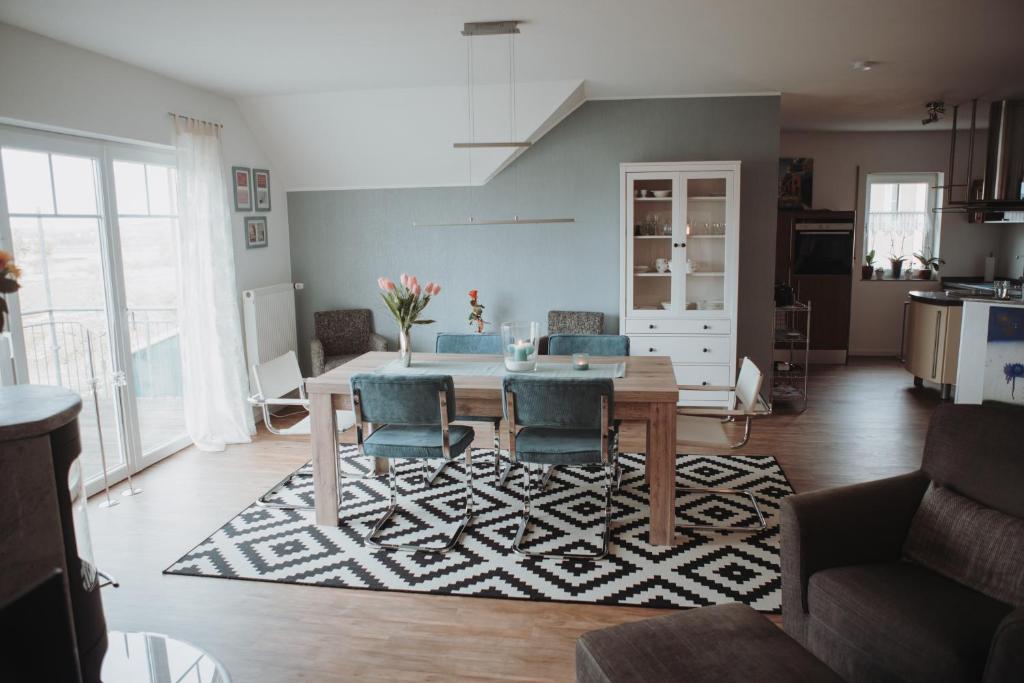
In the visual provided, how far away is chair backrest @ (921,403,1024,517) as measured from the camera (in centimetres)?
232

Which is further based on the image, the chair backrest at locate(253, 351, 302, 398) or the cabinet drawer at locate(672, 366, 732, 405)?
the cabinet drawer at locate(672, 366, 732, 405)

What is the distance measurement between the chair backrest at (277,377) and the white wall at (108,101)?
1478 mm

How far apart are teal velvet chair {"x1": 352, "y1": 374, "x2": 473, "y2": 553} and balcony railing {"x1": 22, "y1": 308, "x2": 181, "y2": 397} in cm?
160

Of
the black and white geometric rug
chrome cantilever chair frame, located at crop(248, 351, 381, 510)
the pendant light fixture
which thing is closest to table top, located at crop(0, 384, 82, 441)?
the black and white geometric rug

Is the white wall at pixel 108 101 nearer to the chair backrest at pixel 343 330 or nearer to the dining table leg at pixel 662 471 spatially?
the chair backrest at pixel 343 330

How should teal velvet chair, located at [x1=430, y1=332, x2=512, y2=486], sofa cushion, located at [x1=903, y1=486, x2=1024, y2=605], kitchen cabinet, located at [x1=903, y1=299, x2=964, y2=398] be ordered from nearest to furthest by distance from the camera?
sofa cushion, located at [x1=903, y1=486, x2=1024, y2=605], teal velvet chair, located at [x1=430, y1=332, x2=512, y2=486], kitchen cabinet, located at [x1=903, y1=299, x2=964, y2=398]

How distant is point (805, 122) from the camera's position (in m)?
7.37

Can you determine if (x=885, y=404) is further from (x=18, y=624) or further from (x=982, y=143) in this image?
(x=18, y=624)

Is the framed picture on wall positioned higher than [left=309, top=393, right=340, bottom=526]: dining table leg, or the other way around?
the framed picture on wall

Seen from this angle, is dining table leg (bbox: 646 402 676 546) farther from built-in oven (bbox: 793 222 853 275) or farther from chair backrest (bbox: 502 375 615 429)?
built-in oven (bbox: 793 222 853 275)

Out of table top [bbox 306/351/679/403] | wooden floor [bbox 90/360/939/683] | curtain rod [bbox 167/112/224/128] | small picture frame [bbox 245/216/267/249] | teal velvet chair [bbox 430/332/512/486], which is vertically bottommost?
wooden floor [bbox 90/360/939/683]

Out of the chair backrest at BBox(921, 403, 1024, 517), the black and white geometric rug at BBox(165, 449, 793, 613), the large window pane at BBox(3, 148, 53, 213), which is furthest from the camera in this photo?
the large window pane at BBox(3, 148, 53, 213)

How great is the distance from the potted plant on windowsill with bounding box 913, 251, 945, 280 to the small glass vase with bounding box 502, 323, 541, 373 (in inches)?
245

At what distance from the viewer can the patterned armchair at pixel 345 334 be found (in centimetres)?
630
